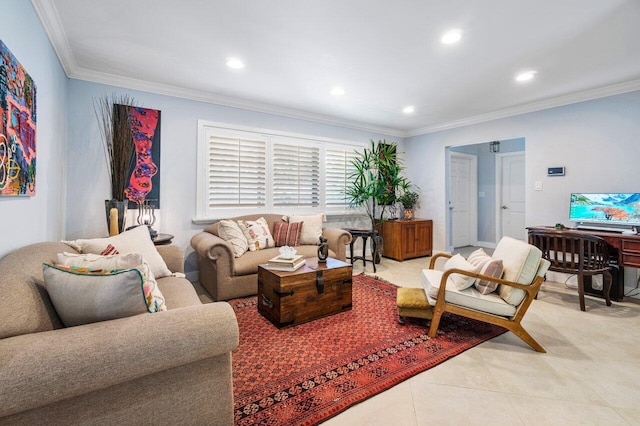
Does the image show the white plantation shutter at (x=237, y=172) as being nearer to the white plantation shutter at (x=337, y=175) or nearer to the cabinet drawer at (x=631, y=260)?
the white plantation shutter at (x=337, y=175)

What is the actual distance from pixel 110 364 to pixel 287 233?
120 inches

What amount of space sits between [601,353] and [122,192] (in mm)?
4616

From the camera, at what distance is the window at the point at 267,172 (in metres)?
4.02

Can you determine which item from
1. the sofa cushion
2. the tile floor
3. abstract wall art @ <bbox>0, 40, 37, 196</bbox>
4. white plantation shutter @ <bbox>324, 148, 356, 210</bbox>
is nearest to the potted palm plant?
white plantation shutter @ <bbox>324, 148, 356, 210</bbox>

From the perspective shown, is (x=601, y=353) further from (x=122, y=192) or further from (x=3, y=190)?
(x=122, y=192)

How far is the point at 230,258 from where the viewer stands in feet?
10.5

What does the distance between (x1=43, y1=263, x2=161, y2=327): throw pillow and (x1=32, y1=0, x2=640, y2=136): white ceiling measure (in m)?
1.99

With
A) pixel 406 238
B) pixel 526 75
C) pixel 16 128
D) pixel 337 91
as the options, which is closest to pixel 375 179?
pixel 406 238

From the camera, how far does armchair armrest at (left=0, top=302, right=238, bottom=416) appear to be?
35.1 inches

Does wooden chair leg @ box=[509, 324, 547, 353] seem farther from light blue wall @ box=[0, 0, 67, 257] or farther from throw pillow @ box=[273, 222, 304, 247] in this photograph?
light blue wall @ box=[0, 0, 67, 257]

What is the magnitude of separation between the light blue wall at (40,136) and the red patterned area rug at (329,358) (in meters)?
1.61

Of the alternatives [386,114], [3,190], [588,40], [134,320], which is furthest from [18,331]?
[386,114]

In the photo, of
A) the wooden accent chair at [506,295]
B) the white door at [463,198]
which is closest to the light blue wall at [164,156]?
the wooden accent chair at [506,295]

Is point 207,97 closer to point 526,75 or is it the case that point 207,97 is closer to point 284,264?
point 284,264
